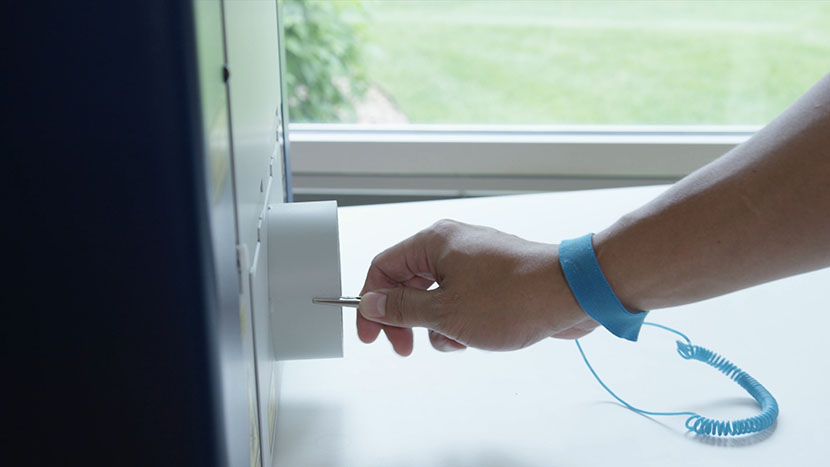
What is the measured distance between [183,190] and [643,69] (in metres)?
1.63

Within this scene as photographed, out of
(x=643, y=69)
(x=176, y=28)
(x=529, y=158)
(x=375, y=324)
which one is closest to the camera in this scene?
(x=176, y=28)

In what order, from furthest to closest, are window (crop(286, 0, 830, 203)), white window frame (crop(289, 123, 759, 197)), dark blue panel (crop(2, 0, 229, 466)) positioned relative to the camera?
window (crop(286, 0, 830, 203))
white window frame (crop(289, 123, 759, 197))
dark blue panel (crop(2, 0, 229, 466))

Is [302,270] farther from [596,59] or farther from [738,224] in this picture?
[596,59]

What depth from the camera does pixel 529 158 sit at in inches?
62.1

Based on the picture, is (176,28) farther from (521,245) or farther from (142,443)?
(521,245)

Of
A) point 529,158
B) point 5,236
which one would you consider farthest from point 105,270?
point 529,158

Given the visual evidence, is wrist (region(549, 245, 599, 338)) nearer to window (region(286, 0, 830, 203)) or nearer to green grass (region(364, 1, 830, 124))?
window (region(286, 0, 830, 203))

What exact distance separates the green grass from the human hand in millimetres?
1076

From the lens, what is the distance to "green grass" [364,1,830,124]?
5.73 feet

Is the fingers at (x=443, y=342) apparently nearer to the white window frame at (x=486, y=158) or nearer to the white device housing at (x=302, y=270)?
the white device housing at (x=302, y=270)

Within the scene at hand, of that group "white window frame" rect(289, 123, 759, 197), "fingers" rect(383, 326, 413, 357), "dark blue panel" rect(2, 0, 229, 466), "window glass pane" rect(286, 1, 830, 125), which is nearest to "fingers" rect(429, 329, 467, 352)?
"fingers" rect(383, 326, 413, 357)

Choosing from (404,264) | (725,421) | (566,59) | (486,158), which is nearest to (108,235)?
(404,264)

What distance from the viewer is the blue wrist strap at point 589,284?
0.61 meters

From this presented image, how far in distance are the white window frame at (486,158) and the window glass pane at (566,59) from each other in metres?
0.14
